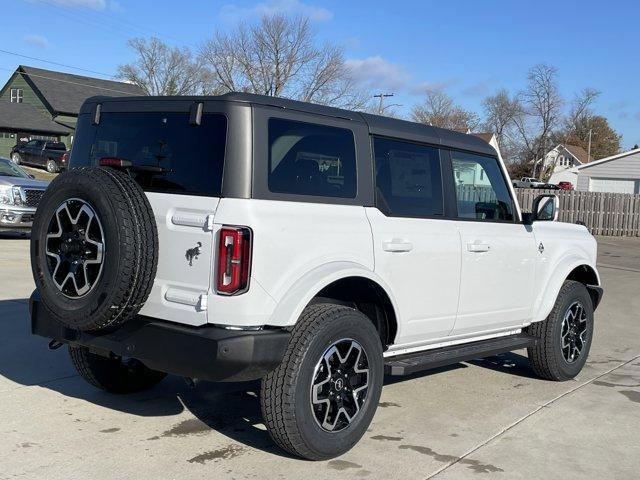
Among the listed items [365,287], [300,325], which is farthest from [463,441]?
[300,325]

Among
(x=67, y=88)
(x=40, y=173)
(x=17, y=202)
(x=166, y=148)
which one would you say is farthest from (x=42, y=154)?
(x=166, y=148)

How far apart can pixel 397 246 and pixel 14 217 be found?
11.3m

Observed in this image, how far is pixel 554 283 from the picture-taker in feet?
20.2

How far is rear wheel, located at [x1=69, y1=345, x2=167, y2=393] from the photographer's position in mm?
5219

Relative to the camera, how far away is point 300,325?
4078mm

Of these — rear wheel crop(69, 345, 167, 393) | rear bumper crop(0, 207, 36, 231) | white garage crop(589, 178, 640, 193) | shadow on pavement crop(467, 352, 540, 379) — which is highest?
white garage crop(589, 178, 640, 193)

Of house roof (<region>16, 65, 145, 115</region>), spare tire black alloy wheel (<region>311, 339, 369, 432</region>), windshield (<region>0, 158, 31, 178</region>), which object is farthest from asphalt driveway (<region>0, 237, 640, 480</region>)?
house roof (<region>16, 65, 145, 115</region>)

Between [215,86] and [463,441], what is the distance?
48600 mm

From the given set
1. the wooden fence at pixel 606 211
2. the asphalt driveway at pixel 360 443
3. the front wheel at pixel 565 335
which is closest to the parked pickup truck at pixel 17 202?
the asphalt driveway at pixel 360 443

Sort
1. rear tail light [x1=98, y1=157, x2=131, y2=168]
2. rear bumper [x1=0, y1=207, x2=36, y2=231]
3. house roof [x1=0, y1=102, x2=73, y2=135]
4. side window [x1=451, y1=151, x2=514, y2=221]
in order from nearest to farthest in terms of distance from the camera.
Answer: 1. rear tail light [x1=98, y1=157, x2=131, y2=168]
2. side window [x1=451, y1=151, x2=514, y2=221]
3. rear bumper [x1=0, y1=207, x2=36, y2=231]
4. house roof [x1=0, y1=102, x2=73, y2=135]

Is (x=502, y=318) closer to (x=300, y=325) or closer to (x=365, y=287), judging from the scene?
(x=365, y=287)

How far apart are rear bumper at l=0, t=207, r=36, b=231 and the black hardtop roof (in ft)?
32.7

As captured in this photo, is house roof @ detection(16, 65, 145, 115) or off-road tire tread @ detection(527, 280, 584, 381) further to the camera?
house roof @ detection(16, 65, 145, 115)

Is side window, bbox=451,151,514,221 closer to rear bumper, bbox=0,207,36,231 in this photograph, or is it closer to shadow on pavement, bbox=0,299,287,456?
shadow on pavement, bbox=0,299,287,456
